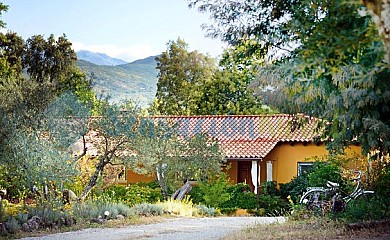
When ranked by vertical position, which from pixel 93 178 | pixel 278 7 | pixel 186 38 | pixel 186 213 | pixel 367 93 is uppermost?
pixel 186 38

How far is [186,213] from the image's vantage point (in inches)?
796

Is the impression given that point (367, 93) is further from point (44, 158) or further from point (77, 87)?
point (77, 87)

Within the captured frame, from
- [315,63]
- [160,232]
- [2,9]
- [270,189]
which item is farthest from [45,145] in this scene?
[270,189]

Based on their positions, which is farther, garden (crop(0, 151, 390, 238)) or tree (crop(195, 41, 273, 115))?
tree (crop(195, 41, 273, 115))

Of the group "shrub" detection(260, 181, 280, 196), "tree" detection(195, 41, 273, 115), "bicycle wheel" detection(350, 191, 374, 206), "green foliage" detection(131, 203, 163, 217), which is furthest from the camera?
"tree" detection(195, 41, 273, 115)

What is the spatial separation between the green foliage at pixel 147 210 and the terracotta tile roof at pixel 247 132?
25.5ft

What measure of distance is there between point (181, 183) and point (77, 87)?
16.4 meters

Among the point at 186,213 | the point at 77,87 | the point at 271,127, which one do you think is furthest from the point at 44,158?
the point at 77,87

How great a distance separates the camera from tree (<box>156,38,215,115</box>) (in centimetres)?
4253

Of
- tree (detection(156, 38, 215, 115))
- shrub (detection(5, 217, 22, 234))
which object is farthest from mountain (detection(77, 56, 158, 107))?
shrub (detection(5, 217, 22, 234))

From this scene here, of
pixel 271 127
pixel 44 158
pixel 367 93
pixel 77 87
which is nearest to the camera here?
pixel 367 93

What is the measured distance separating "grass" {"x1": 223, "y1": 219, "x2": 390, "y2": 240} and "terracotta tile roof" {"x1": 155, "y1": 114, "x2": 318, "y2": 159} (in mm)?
13872

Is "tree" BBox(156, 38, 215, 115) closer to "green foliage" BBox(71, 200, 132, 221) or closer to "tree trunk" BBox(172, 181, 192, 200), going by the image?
"tree trunk" BBox(172, 181, 192, 200)

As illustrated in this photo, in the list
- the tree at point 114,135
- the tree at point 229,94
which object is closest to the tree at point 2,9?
the tree at point 114,135
